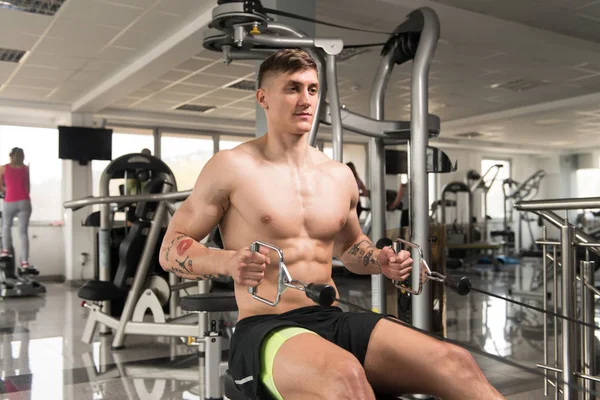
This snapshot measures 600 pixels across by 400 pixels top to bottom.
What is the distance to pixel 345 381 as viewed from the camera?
3.69 feet

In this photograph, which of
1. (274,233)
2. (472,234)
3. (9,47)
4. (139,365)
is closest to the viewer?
(274,233)

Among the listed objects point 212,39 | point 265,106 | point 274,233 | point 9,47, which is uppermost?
point 9,47

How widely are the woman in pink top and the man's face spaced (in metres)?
6.44

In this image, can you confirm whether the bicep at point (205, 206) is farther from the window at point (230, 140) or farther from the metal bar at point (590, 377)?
the window at point (230, 140)

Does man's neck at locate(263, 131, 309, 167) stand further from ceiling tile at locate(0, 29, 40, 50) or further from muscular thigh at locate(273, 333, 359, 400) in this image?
ceiling tile at locate(0, 29, 40, 50)

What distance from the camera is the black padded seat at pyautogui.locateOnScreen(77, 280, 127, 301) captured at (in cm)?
368

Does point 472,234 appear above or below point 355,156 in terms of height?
below

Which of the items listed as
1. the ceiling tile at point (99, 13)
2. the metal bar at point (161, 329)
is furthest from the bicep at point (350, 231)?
the ceiling tile at point (99, 13)

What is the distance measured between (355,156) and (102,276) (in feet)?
26.9

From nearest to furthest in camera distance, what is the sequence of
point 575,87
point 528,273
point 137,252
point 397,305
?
point 397,305
point 137,252
point 575,87
point 528,273

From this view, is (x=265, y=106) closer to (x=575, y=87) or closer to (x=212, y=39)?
(x=212, y=39)

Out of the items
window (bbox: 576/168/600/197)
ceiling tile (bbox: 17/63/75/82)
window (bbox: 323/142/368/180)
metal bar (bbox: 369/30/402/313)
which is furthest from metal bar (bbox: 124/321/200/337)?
window (bbox: 576/168/600/197)

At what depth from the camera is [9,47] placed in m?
5.59

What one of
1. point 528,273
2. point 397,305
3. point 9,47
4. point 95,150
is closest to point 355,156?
point 528,273
